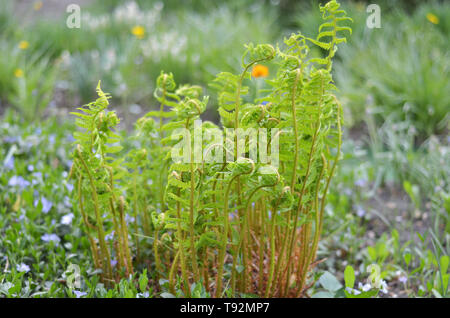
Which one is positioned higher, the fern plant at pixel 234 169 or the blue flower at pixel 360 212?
the fern plant at pixel 234 169

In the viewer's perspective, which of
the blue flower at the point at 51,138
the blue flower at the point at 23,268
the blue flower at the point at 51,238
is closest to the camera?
the blue flower at the point at 23,268

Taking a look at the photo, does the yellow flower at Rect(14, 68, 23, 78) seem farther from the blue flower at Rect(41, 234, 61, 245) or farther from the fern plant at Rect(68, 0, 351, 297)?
the fern plant at Rect(68, 0, 351, 297)

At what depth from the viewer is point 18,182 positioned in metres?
1.95

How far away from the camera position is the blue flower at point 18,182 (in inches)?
76.5

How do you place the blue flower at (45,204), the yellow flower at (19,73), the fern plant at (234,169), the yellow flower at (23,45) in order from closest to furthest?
the fern plant at (234,169)
the blue flower at (45,204)
the yellow flower at (19,73)
the yellow flower at (23,45)

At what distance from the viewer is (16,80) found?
3287 mm

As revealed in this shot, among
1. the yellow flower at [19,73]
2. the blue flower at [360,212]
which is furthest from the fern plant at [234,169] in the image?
the yellow flower at [19,73]

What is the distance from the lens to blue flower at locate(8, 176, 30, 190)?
6.37 feet

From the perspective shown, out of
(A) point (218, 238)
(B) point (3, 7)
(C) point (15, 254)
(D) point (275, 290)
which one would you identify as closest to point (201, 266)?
(A) point (218, 238)

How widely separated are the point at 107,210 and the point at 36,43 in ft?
10.1

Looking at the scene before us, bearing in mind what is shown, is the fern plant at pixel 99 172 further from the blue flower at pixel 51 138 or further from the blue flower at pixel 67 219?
the blue flower at pixel 51 138
